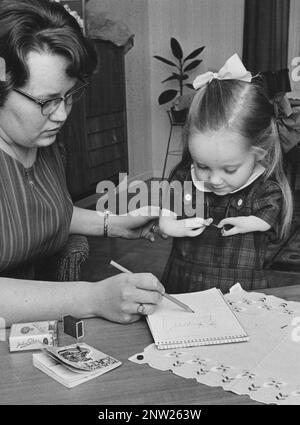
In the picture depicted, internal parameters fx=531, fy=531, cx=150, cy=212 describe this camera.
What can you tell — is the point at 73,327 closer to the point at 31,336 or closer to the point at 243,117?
the point at 31,336

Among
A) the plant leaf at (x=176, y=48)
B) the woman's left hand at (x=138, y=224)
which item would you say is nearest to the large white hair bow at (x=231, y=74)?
the woman's left hand at (x=138, y=224)

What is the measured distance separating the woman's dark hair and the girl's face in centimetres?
35

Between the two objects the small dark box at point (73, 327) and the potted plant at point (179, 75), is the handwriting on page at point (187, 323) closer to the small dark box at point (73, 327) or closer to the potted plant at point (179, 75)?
the small dark box at point (73, 327)

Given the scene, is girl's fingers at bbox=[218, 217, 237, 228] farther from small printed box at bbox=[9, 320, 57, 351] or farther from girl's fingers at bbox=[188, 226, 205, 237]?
small printed box at bbox=[9, 320, 57, 351]

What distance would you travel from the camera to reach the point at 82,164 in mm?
3186

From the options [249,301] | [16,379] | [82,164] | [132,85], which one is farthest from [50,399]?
[132,85]

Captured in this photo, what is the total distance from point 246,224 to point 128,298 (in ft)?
1.69

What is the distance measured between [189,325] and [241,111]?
0.62 meters

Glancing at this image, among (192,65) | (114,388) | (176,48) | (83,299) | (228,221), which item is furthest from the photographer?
(192,65)

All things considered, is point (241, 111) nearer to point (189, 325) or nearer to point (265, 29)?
point (189, 325)

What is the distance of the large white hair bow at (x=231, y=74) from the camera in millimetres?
1353

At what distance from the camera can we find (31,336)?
90cm

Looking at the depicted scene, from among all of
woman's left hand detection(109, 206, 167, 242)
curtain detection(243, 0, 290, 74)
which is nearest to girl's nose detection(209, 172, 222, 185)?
woman's left hand detection(109, 206, 167, 242)

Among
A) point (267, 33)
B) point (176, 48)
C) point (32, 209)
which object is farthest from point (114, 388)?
point (176, 48)
